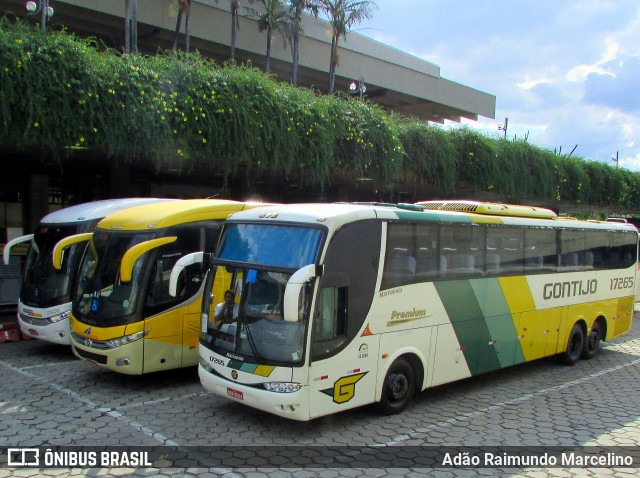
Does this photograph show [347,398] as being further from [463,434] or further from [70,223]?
[70,223]

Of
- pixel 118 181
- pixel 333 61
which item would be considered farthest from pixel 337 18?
pixel 118 181

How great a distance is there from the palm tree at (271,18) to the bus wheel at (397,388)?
76.9ft

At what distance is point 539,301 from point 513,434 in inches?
148

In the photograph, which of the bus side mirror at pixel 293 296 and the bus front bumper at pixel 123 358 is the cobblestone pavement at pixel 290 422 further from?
the bus side mirror at pixel 293 296

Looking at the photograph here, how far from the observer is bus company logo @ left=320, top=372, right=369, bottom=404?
6695mm

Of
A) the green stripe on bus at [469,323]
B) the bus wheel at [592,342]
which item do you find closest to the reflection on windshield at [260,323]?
the green stripe on bus at [469,323]

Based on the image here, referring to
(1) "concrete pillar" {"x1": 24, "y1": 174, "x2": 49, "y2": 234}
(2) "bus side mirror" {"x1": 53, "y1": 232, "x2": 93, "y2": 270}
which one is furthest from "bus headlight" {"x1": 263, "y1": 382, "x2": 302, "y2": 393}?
(1) "concrete pillar" {"x1": 24, "y1": 174, "x2": 49, "y2": 234}

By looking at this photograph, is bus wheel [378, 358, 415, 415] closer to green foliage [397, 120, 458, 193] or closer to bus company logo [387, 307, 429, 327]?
bus company logo [387, 307, 429, 327]

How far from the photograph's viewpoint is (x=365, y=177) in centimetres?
1691

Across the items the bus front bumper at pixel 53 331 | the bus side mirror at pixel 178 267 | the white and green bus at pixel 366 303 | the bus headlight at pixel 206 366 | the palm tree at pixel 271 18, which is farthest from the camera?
the palm tree at pixel 271 18

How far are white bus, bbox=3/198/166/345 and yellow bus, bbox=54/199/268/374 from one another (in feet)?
4.15

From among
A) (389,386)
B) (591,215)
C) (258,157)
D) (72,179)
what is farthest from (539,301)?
(591,215)

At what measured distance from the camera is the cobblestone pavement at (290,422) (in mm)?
6422

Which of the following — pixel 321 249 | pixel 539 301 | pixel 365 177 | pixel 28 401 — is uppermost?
pixel 365 177
